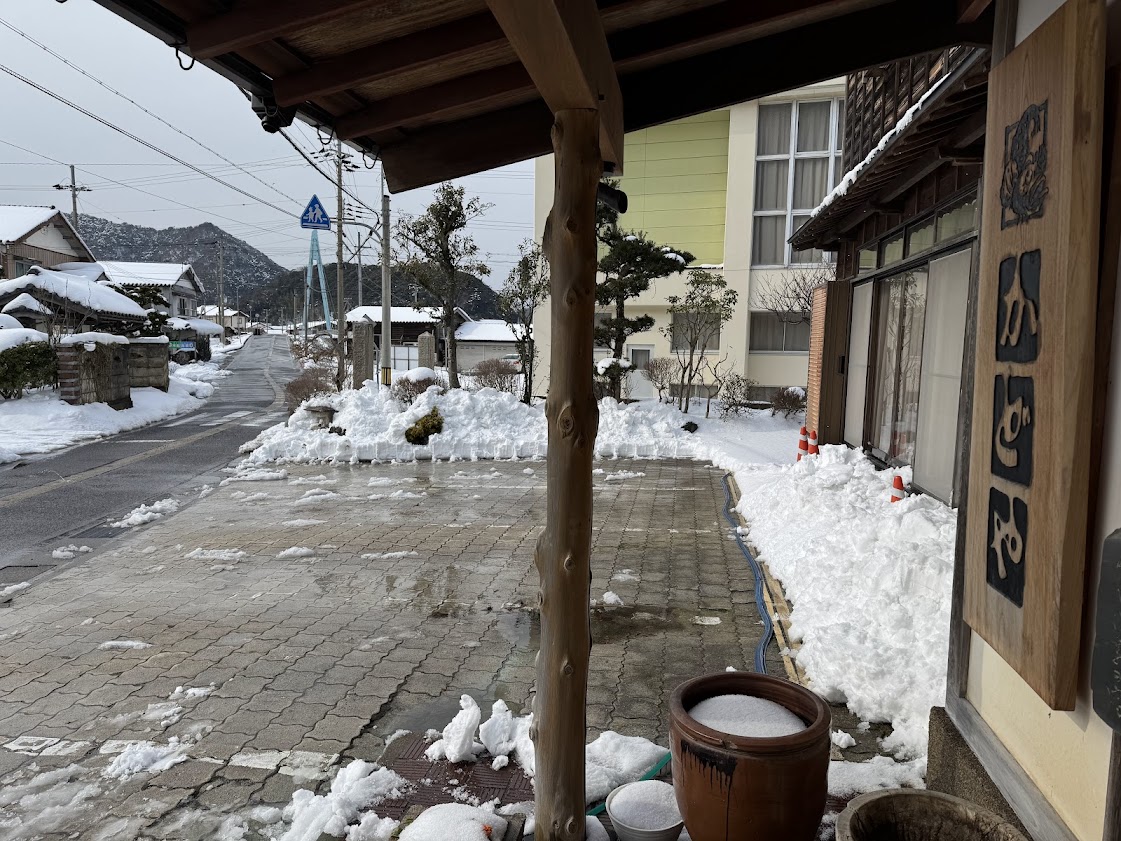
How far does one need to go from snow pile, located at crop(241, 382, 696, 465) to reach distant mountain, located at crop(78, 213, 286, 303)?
480 feet

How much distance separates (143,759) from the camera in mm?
3570

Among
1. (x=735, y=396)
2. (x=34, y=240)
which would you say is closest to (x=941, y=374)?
(x=735, y=396)

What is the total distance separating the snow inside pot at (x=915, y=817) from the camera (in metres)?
2.20

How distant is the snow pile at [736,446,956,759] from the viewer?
388 centimetres

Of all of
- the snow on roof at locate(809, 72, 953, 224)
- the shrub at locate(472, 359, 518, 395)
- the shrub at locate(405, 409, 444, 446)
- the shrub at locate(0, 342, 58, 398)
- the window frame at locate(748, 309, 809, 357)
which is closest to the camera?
the snow on roof at locate(809, 72, 953, 224)

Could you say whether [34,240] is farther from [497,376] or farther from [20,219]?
[497,376]

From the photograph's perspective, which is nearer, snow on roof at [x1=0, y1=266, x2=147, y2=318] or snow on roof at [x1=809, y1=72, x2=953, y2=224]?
snow on roof at [x1=809, y1=72, x2=953, y2=224]

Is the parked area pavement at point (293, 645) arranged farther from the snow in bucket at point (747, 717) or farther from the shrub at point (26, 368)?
the shrub at point (26, 368)

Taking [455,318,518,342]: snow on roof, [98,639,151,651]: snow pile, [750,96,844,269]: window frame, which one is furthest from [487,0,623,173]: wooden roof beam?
[455,318,518,342]: snow on roof

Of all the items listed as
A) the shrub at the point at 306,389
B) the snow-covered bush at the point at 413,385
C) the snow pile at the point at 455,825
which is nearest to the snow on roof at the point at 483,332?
the shrub at the point at 306,389

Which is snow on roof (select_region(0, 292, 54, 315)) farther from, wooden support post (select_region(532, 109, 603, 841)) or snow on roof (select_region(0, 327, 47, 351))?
wooden support post (select_region(532, 109, 603, 841))

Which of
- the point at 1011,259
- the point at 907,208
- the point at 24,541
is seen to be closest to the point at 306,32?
the point at 1011,259

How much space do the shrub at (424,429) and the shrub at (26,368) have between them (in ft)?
37.0

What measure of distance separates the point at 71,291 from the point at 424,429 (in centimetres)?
1721
